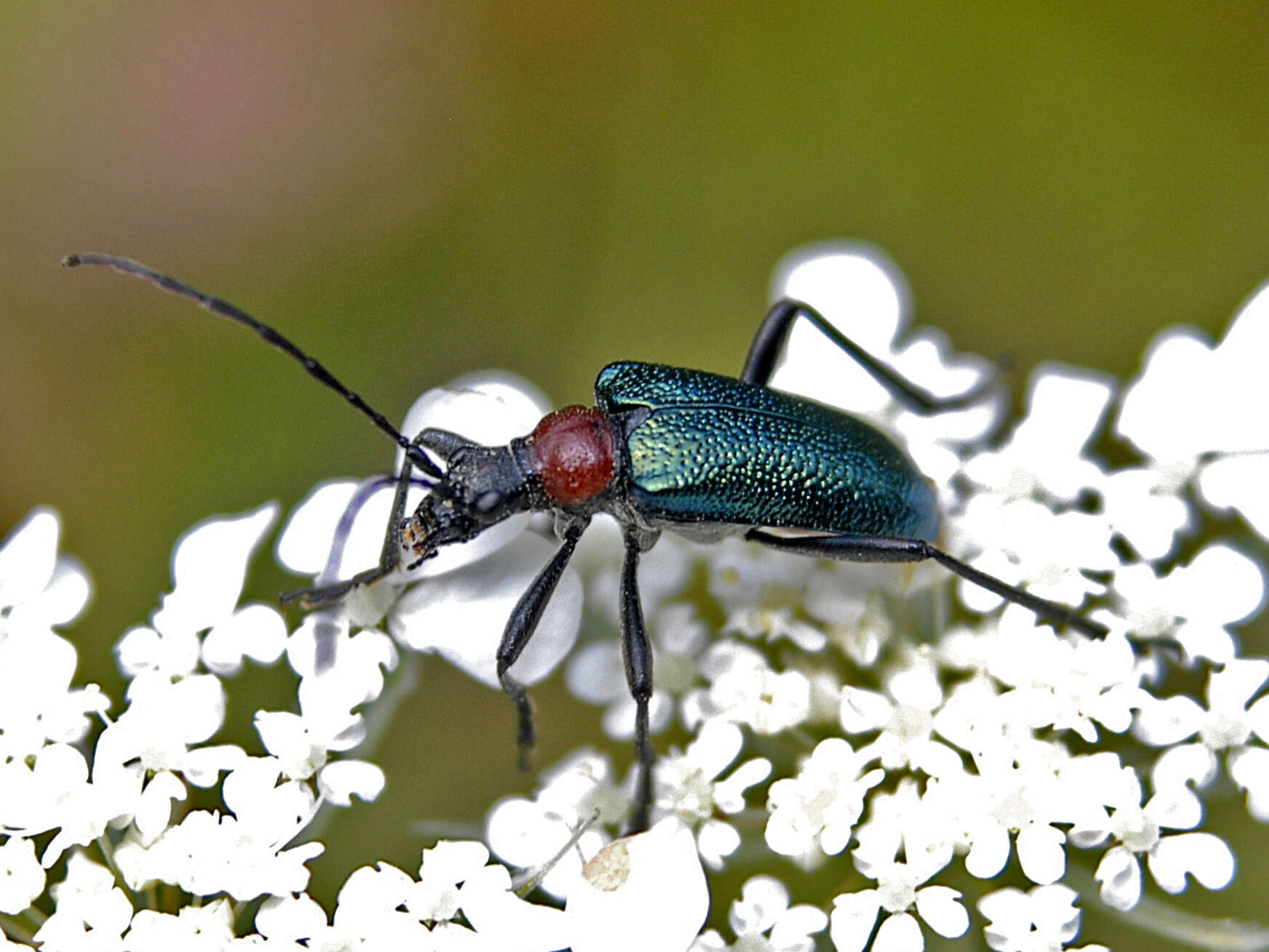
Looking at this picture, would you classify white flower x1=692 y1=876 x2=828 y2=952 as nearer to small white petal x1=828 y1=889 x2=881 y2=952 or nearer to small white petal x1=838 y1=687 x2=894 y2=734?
small white petal x1=828 y1=889 x2=881 y2=952

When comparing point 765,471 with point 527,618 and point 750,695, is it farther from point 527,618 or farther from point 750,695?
point 527,618

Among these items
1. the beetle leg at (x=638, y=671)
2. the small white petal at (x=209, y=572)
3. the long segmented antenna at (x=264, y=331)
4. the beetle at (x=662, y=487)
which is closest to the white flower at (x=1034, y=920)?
the beetle at (x=662, y=487)

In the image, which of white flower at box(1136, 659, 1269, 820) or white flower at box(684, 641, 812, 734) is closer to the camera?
white flower at box(1136, 659, 1269, 820)

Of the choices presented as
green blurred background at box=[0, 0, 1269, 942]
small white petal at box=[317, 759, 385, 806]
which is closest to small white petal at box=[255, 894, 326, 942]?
small white petal at box=[317, 759, 385, 806]

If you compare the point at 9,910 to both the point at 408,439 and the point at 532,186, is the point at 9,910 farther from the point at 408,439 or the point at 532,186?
the point at 532,186

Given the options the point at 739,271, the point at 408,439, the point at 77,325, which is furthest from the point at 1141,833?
the point at 77,325

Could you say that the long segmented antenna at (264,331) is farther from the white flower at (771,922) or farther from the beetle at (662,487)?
the white flower at (771,922)
